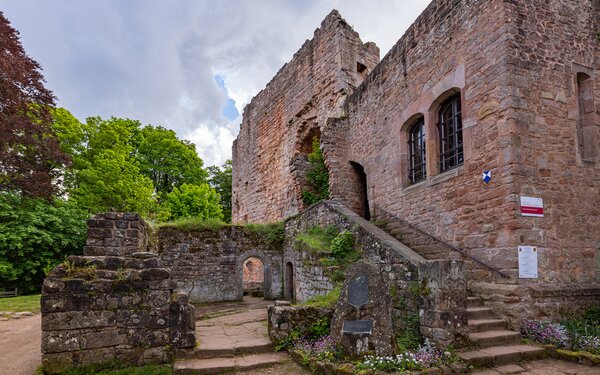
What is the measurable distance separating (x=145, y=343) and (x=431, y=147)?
22.1 feet

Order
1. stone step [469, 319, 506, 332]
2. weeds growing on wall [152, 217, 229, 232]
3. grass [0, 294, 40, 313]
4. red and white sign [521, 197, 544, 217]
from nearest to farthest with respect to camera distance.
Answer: stone step [469, 319, 506, 332], red and white sign [521, 197, 544, 217], grass [0, 294, 40, 313], weeds growing on wall [152, 217, 229, 232]

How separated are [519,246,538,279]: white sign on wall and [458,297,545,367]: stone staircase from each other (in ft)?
2.64

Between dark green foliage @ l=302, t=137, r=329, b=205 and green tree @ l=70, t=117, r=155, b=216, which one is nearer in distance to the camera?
dark green foliage @ l=302, t=137, r=329, b=205

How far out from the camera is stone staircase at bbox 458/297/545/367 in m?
4.98

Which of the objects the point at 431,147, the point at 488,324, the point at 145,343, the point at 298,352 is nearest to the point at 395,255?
the point at 488,324

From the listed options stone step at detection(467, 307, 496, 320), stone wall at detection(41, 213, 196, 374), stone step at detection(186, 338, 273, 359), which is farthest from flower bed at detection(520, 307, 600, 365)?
stone wall at detection(41, 213, 196, 374)

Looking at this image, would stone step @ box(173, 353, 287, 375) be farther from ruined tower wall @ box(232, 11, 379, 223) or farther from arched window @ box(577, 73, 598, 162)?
ruined tower wall @ box(232, 11, 379, 223)

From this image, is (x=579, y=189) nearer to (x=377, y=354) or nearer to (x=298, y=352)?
(x=377, y=354)

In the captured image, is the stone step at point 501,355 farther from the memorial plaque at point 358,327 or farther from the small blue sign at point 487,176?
the small blue sign at point 487,176

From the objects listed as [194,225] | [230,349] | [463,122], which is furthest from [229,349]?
[194,225]

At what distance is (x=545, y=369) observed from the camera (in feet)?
16.0

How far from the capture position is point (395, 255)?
6.30 meters

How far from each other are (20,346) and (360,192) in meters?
9.71

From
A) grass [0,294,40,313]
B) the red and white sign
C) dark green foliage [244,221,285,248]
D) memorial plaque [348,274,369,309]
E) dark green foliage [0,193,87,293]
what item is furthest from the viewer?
dark green foliage [0,193,87,293]
